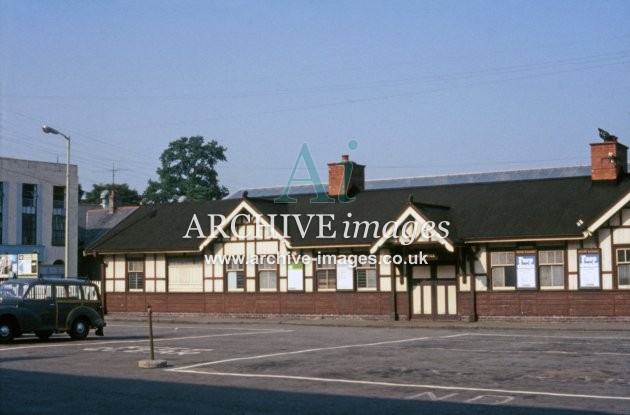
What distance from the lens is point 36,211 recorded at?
71.4m

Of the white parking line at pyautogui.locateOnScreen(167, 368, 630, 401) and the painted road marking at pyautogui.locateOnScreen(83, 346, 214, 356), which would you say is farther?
the painted road marking at pyautogui.locateOnScreen(83, 346, 214, 356)

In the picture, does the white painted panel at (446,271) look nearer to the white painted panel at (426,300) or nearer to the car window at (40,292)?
the white painted panel at (426,300)

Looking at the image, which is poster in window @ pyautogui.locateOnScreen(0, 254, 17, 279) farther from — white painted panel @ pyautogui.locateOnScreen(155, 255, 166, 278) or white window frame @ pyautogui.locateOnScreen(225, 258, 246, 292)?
white window frame @ pyautogui.locateOnScreen(225, 258, 246, 292)

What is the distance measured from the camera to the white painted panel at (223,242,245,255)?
143 feet

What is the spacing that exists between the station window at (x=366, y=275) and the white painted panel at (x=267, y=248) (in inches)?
172

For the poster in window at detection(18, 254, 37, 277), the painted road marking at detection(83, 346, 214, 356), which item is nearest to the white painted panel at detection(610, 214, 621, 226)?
the painted road marking at detection(83, 346, 214, 356)

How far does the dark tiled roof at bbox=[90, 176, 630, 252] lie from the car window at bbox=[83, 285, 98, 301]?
1426cm

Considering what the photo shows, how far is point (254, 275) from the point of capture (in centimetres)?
4306

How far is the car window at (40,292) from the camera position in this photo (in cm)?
2617

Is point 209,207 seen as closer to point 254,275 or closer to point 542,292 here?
point 254,275

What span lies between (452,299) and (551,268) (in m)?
4.28

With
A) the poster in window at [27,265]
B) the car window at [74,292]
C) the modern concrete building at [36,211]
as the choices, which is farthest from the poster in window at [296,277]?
the modern concrete building at [36,211]

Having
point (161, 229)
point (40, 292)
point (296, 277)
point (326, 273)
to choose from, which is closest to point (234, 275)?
point (296, 277)

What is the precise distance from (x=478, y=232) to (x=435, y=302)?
3.43 m
